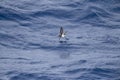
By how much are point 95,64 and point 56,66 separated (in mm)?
1684

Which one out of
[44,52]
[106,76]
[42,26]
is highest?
[42,26]

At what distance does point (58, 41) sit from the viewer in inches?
681

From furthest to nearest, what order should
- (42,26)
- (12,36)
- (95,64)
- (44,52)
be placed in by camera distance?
(42,26) → (12,36) → (44,52) → (95,64)

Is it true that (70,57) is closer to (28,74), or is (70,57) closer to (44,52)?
(44,52)

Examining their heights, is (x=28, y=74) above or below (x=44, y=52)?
below

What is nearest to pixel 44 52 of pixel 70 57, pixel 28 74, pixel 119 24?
pixel 70 57

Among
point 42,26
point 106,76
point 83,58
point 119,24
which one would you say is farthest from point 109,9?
point 106,76

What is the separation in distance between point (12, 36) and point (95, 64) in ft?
15.2

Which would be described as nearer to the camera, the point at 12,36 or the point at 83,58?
the point at 83,58

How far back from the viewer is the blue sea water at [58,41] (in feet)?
47.9

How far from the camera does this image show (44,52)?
16281mm

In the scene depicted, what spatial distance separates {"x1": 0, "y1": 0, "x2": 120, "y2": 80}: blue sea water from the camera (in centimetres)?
1461

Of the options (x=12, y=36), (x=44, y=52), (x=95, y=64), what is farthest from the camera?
(x=12, y=36)

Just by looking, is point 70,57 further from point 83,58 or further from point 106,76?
point 106,76
